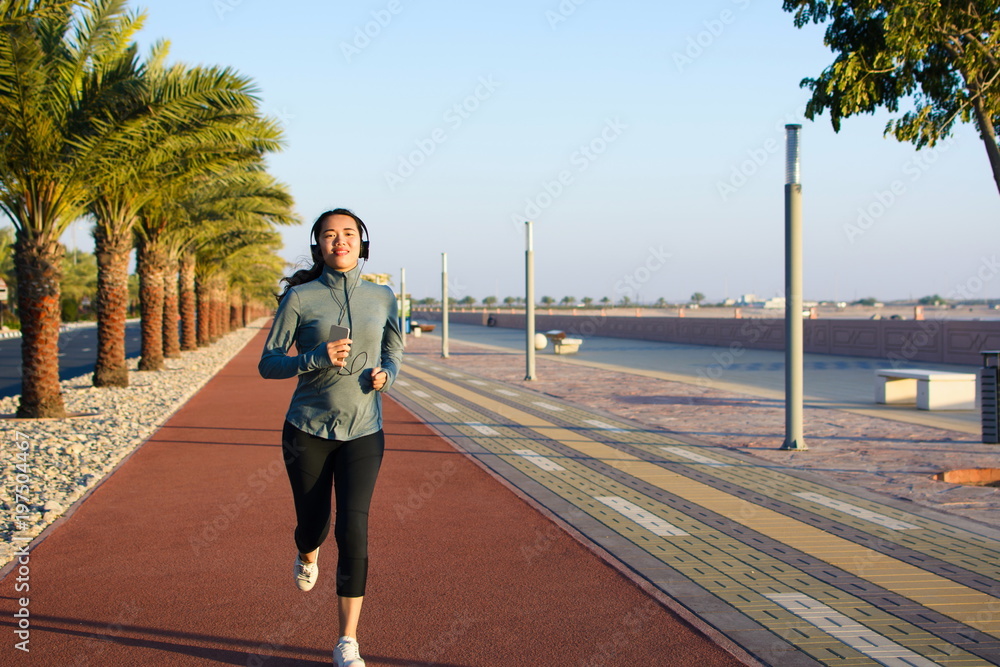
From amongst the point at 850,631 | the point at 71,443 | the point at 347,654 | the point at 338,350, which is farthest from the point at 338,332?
the point at 71,443

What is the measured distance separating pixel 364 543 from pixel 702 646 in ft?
4.96

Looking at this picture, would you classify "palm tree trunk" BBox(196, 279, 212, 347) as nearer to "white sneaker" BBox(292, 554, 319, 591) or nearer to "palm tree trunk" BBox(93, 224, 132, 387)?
"palm tree trunk" BBox(93, 224, 132, 387)

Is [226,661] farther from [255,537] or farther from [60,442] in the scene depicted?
[60,442]

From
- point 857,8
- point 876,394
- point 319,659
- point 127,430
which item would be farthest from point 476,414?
point 319,659

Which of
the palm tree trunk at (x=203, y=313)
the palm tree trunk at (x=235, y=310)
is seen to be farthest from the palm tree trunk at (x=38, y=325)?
the palm tree trunk at (x=235, y=310)

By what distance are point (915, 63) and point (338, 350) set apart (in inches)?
327

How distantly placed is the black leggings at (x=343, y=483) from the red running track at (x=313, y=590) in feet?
1.41

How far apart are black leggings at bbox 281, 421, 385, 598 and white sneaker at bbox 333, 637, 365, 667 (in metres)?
0.18

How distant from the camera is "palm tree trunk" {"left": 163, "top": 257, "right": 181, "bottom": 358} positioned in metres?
24.9

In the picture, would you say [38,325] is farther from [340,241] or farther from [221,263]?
[221,263]

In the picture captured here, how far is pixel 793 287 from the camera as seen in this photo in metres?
9.66

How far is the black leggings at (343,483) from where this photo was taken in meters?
3.60

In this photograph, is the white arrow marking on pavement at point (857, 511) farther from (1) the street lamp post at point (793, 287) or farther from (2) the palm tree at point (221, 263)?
(2) the palm tree at point (221, 263)

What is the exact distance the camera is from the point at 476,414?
1319 centimetres
